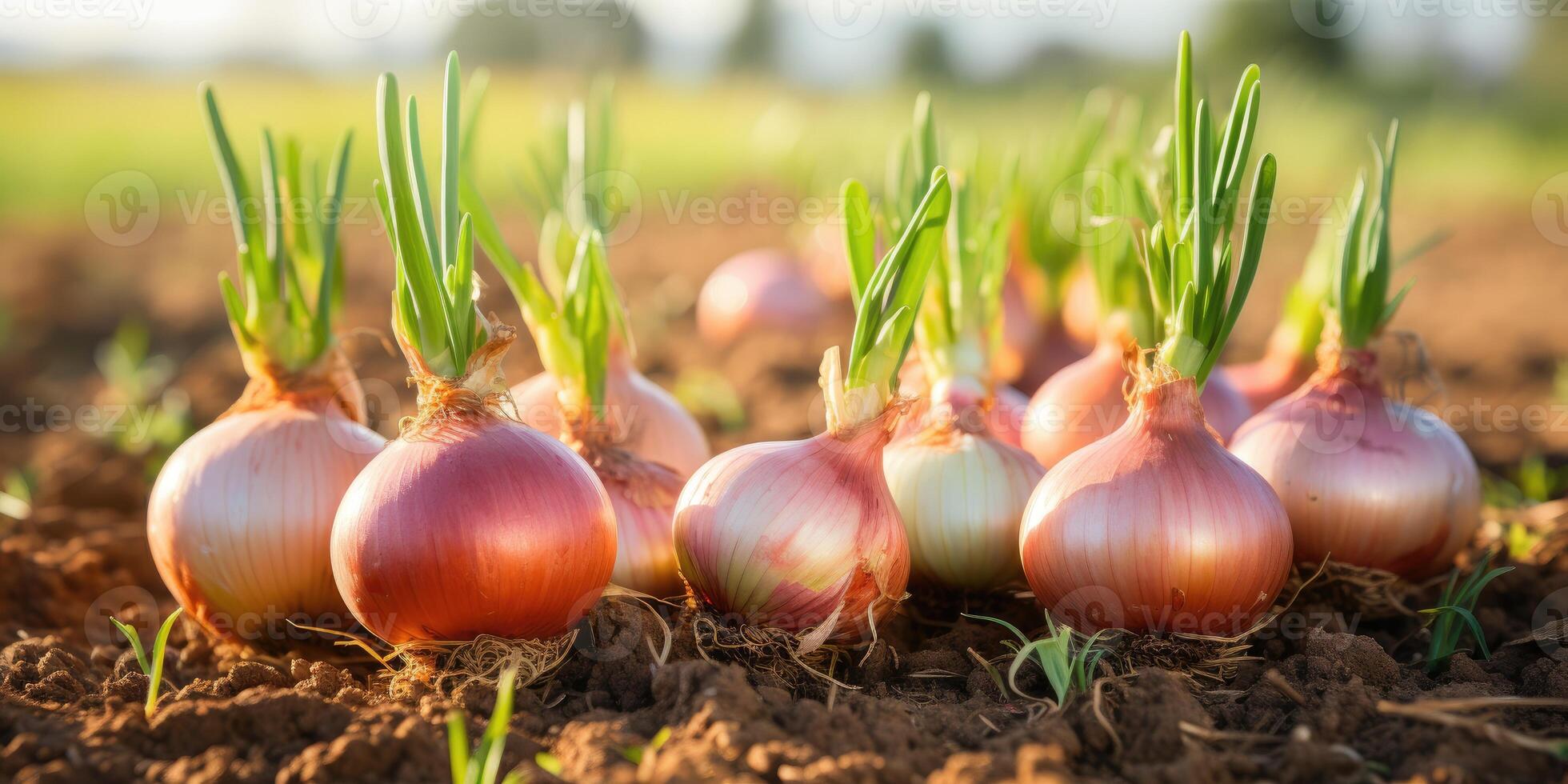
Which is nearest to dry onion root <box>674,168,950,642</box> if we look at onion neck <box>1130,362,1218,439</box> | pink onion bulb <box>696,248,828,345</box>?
onion neck <box>1130,362,1218,439</box>

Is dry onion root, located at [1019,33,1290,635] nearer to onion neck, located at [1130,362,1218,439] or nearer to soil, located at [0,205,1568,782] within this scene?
onion neck, located at [1130,362,1218,439]

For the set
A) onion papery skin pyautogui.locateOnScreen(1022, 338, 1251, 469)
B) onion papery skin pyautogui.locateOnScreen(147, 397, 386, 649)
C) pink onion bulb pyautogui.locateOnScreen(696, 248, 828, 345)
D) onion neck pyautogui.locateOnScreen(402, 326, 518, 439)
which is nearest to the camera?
onion neck pyautogui.locateOnScreen(402, 326, 518, 439)

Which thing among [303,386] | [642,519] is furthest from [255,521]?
[642,519]

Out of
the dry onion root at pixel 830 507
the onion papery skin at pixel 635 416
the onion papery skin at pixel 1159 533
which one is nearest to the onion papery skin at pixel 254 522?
the onion papery skin at pixel 635 416

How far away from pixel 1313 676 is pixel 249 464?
1653mm

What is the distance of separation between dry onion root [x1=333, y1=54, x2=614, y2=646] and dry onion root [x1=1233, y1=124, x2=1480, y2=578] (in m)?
1.20

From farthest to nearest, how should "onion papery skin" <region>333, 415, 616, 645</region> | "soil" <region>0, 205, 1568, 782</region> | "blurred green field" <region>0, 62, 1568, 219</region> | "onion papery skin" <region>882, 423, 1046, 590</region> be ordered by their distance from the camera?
"blurred green field" <region>0, 62, 1568, 219</region> → "onion papery skin" <region>882, 423, 1046, 590</region> → "onion papery skin" <region>333, 415, 616, 645</region> → "soil" <region>0, 205, 1568, 782</region>

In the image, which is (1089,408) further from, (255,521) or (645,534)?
(255,521)

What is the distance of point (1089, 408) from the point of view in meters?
2.18

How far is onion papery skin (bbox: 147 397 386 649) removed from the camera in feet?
5.56

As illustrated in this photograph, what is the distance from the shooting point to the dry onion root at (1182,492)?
1.53 meters

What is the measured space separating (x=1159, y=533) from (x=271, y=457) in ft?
4.51

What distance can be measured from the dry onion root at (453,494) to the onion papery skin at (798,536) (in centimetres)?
16

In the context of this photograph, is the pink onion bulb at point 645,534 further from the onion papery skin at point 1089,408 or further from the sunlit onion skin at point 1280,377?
the sunlit onion skin at point 1280,377
